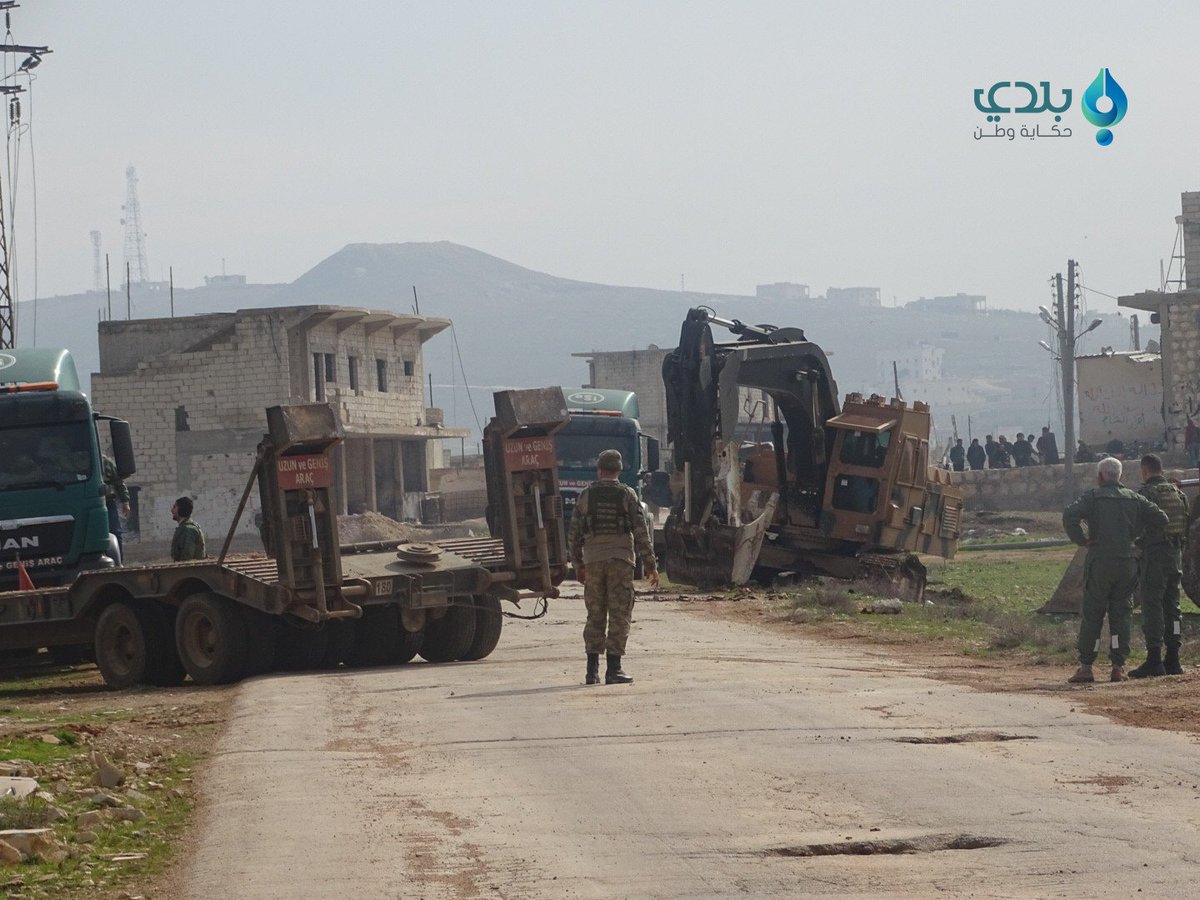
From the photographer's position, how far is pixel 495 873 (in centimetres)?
750

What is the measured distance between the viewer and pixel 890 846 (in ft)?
25.6

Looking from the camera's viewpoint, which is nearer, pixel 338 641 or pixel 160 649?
pixel 160 649

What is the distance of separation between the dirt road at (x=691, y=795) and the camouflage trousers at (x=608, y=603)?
403 millimetres

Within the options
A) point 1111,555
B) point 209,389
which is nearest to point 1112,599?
point 1111,555

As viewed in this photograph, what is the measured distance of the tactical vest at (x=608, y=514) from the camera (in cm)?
1445

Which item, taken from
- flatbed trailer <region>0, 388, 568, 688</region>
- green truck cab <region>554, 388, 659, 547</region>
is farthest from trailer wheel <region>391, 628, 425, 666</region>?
green truck cab <region>554, 388, 659, 547</region>

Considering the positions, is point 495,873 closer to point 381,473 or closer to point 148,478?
point 148,478

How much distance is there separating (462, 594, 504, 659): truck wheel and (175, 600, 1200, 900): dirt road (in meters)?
3.10

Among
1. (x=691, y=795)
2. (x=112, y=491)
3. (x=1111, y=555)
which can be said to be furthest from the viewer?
(x=112, y=491)

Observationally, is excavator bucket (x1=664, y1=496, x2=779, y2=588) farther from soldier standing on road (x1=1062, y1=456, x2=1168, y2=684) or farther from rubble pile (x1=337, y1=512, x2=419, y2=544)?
rubble pile (x1=337, y1=512, x2=419, y2=544)

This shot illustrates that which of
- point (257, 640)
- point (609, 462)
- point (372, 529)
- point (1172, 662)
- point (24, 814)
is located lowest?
point (372, 529)

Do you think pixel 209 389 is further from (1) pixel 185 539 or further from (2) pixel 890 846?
(2) pixel 890 846

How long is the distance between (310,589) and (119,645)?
7.54ft

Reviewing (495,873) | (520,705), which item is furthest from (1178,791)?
(520,705)
